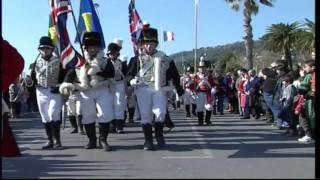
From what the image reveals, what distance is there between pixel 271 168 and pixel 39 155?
396 cm

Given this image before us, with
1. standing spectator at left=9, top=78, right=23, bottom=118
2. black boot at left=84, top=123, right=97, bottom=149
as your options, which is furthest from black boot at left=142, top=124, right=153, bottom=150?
standing spectator at left=9, top=78, right=23, bottom=118

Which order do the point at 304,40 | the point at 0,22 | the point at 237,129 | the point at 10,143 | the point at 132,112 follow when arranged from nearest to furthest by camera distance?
1. the point at 0,22
2. the point at 10,143
3. the point at 237,129
4. the point at 132,112
5. the point at 304,40

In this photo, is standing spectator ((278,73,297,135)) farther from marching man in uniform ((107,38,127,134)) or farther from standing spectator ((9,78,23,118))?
standing spectator ((9,78,23,118))

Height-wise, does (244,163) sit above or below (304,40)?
below

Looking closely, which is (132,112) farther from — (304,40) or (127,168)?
(304,40)

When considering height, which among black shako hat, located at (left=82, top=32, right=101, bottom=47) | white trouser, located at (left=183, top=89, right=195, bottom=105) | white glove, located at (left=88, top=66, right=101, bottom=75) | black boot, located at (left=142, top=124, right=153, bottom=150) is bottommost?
black boot, located at (left=142, top=124, right=153, bottom=150)

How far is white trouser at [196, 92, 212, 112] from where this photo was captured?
16875 millimetres

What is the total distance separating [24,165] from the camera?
30.3 feet

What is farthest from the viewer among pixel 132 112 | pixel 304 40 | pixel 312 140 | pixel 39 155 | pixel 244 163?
pixel 304 40

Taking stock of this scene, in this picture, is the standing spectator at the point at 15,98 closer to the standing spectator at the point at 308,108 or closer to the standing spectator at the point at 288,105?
the standing spectator at the point at 288,105

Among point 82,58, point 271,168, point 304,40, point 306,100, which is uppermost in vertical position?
point 304,40

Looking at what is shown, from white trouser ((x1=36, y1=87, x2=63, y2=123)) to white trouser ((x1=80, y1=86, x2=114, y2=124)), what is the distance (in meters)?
0.53

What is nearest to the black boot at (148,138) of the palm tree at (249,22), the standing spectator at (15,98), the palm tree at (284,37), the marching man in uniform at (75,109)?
the marching man in uniform at (75,109)

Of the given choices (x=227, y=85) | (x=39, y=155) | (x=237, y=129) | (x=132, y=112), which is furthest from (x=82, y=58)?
(x=227, y=85)
